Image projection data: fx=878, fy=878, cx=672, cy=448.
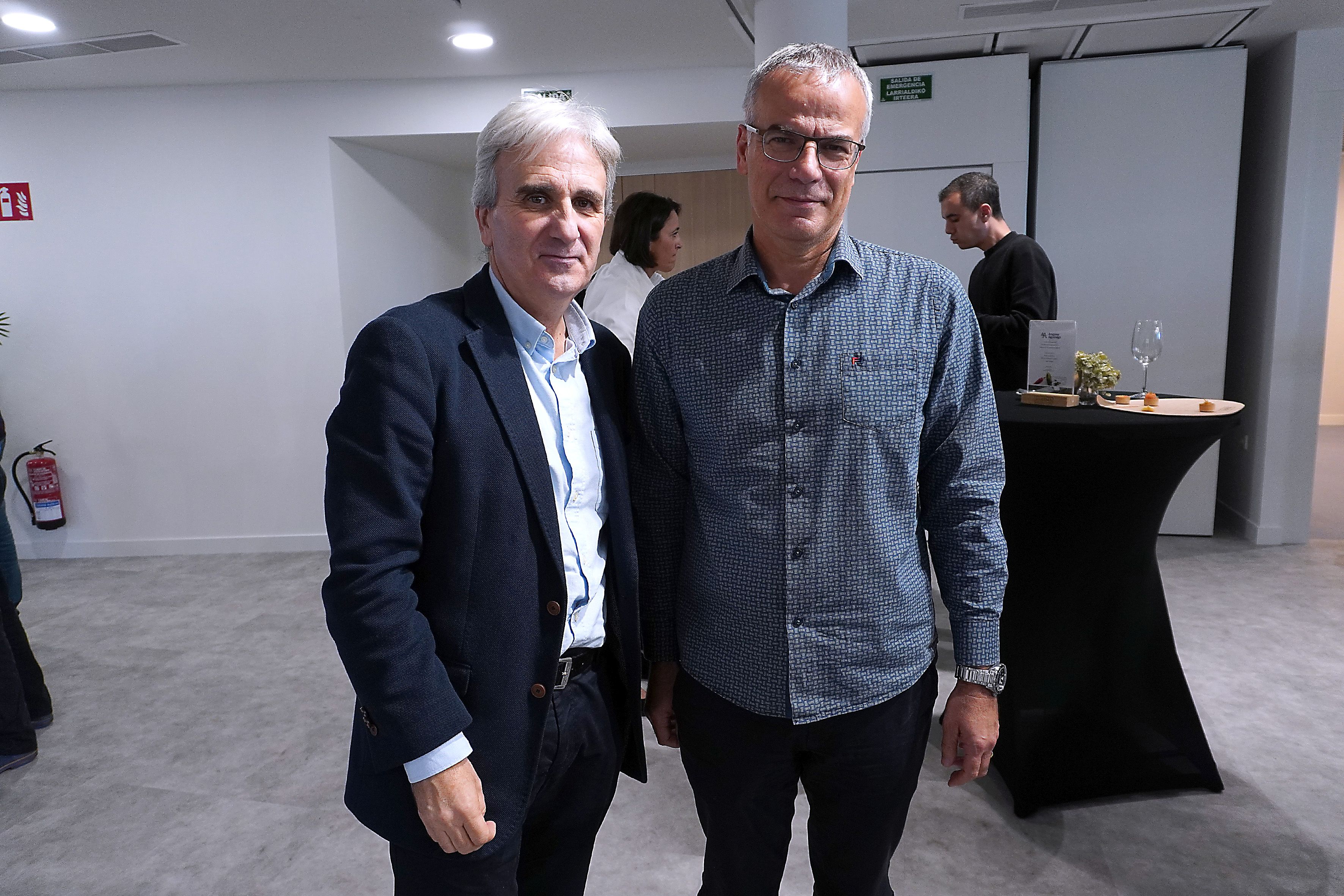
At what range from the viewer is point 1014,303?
348 centimetres

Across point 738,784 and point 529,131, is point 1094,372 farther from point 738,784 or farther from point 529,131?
point 529,131

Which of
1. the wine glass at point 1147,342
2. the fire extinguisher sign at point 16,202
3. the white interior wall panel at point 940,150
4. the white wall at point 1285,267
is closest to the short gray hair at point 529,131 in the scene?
the wine glass at point 1147,342

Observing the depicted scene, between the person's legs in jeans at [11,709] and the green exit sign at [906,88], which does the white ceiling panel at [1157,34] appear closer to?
the green exit sign at [906,88]

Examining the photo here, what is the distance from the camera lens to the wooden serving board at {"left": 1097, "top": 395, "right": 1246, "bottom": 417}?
2293mm

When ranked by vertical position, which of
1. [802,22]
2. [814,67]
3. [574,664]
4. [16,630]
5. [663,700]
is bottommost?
[16,630]

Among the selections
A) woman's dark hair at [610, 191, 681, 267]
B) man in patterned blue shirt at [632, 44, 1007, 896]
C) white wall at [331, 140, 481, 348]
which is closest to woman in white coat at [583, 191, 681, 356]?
woman's dark hair at [610, 191, 681, 267]

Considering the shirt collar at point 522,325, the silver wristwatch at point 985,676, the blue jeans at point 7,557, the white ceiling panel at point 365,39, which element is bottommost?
the blue jeans at point 7,557

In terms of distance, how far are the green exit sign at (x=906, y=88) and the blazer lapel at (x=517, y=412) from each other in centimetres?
440

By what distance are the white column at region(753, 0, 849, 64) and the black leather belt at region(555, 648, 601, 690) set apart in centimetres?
295

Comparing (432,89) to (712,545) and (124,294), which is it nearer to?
(124,294)

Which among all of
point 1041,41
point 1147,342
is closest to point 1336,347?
point 1041,41

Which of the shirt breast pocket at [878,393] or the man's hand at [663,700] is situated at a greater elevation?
the shirt breast pocket at [878,393]

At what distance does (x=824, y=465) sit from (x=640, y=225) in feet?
7.24

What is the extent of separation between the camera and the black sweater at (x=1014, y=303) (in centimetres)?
341
